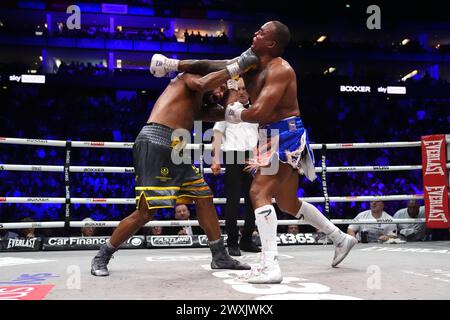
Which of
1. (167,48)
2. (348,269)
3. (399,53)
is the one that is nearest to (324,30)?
(399,53)

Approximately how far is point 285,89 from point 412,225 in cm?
262

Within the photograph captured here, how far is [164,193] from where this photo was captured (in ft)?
7.56

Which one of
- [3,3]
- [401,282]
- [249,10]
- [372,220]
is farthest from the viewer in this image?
[249,10]

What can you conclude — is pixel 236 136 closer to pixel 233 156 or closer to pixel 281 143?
pixel 233 156

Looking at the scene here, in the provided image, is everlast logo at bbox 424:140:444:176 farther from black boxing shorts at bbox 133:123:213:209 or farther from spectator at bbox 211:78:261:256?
black boxing shorts at bbox 133:123:213:209

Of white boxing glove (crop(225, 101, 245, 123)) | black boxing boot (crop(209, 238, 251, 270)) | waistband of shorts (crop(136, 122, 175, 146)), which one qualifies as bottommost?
black boxing boot (crop(209, 238, 251, 270))

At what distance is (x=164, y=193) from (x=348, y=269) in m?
1.04

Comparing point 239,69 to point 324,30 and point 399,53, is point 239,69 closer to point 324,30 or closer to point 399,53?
point 399,53

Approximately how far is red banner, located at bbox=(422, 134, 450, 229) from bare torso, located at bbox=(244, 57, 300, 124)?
87.4 inches

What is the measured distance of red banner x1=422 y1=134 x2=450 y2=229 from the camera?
3.89 m

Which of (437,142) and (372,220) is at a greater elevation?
(437,142)

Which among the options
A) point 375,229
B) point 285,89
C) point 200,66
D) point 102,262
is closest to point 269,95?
point 285,89

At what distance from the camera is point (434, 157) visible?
399 cm

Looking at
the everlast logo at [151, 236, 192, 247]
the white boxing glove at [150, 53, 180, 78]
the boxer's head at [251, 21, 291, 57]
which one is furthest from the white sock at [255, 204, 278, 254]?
the everlast logo at [151, 236, 192, 247]
